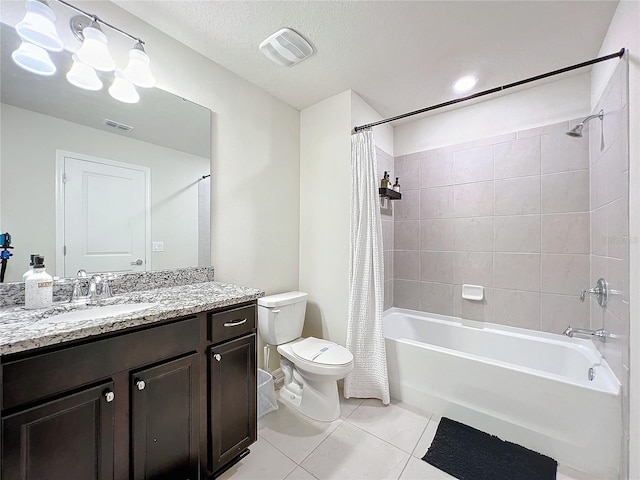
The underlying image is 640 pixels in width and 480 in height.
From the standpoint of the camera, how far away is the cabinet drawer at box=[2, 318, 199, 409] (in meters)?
0.79

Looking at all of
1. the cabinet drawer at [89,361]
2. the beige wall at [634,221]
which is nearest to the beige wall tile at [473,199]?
the beige wall at [634,221]

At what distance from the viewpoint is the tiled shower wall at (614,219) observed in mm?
1314

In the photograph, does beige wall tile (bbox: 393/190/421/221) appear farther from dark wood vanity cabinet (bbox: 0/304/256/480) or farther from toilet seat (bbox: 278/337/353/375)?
dark wood vanity cabinet (bbox: 0/304/256/480)

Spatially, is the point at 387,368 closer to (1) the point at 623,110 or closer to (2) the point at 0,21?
(1) the point at 623,110

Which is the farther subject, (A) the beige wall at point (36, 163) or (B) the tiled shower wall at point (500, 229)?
(B) the tiled shower wall at point (500, 229)

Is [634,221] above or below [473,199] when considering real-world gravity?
below

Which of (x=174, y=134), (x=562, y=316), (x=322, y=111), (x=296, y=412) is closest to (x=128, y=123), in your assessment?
(x=174, y=134)

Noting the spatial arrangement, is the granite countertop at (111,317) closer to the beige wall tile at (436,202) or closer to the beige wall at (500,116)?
the beige wall tile at (436,202)

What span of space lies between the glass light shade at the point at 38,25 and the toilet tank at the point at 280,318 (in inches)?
68.0

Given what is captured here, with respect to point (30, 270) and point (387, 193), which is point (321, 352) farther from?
point (30, 270)

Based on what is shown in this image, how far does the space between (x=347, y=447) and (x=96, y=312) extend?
1.50 m

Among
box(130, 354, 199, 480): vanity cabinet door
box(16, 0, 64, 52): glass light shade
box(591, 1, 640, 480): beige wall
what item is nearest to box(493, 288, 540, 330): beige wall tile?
box(591, 1, 640, 480): beige wall

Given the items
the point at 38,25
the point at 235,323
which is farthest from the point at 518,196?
the point at 38,25

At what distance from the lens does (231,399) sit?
134 cm
